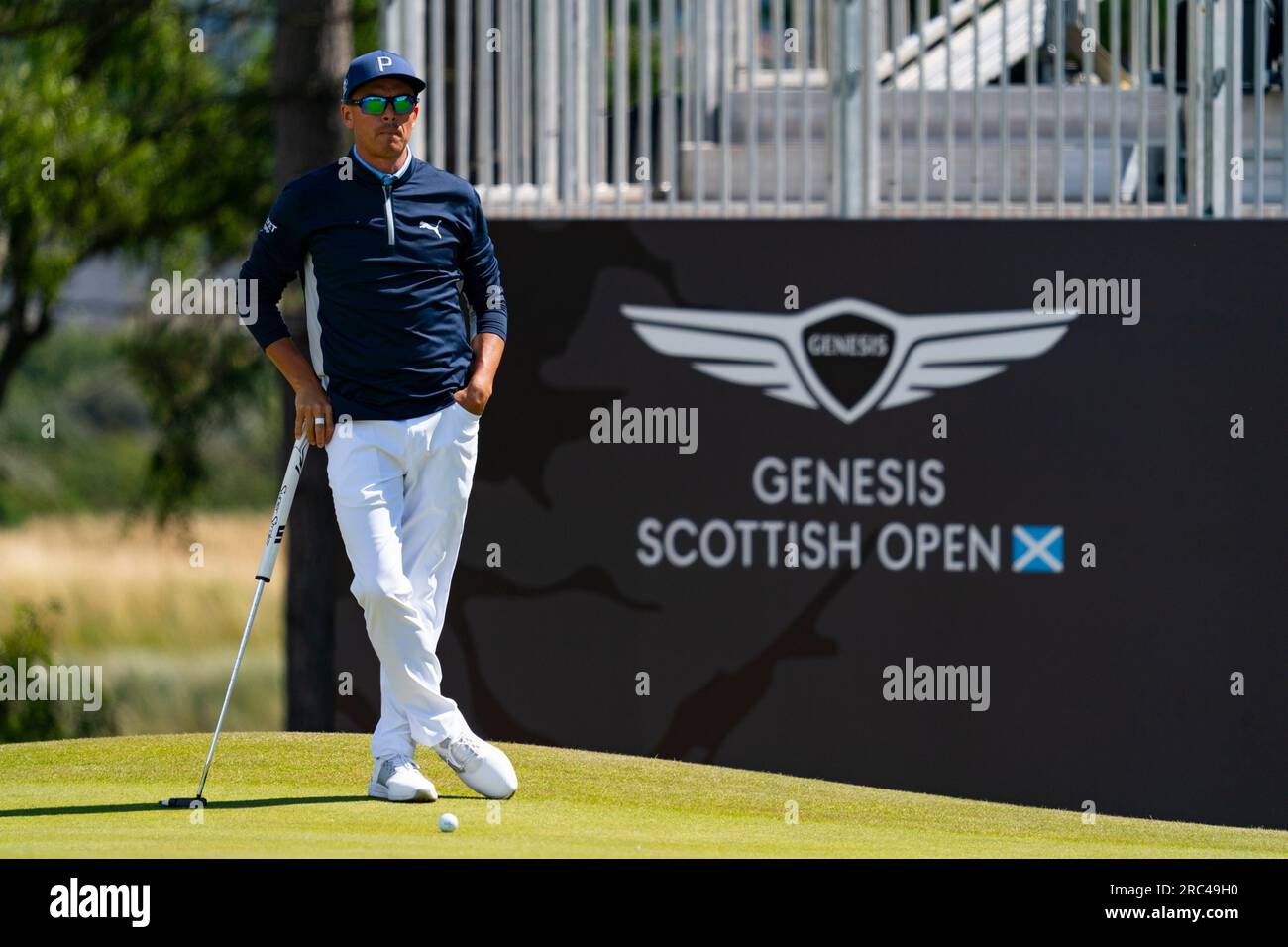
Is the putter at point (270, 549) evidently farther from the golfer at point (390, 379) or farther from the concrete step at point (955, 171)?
the concrete step at point (955, 171)

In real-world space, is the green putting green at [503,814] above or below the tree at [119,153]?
below

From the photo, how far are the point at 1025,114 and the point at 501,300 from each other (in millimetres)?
4508

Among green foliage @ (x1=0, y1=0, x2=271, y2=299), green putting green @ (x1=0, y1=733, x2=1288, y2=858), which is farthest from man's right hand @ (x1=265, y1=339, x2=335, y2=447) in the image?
green foliage @ (x1=0, y1=0, x2=271, y2=299)

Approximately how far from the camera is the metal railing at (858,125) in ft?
29.9

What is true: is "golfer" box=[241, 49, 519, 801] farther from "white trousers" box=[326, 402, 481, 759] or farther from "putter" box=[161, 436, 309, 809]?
"putter" box=[161, 436, 309, 809]

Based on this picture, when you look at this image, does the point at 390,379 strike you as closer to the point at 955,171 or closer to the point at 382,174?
the point at 382,174

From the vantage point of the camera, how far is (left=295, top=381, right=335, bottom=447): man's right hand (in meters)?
6.46

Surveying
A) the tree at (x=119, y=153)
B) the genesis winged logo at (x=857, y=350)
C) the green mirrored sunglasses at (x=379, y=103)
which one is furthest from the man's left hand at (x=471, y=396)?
the tree at (x=119, y=153)

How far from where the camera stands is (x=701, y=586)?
→ 9031mm

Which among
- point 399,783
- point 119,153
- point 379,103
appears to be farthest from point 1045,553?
point 119,153

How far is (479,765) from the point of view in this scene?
6523 mm

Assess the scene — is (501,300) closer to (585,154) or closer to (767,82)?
(585,154)
